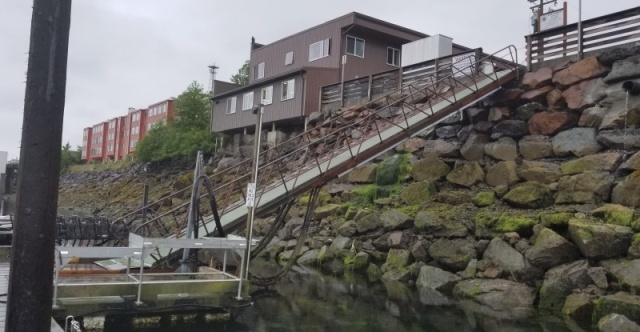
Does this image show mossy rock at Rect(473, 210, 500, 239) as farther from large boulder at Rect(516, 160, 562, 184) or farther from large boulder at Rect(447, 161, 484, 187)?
large boulder at Rect(447, 161, 484, 187)

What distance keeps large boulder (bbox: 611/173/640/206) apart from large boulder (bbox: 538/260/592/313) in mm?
2196

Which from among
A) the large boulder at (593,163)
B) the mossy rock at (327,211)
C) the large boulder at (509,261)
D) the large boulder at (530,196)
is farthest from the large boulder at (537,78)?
the mossy rock at (327,211)

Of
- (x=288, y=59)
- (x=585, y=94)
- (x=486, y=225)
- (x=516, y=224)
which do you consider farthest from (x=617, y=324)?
(x=288, y=59)

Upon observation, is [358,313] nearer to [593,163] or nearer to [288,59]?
[593,163]

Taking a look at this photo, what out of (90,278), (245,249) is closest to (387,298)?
(245,249)

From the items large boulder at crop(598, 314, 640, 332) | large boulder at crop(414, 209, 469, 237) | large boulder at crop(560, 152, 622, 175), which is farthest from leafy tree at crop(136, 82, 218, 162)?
large boulder at crop(598, 314, 640, 332)

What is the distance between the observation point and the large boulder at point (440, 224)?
16375 millimetres

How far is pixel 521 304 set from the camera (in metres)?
13.0

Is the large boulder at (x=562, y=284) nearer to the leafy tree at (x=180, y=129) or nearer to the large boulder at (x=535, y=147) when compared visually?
the large boulder at (x=535, y=147)

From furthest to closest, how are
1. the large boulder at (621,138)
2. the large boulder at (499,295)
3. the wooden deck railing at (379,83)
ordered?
the wooden deck railing at (379,83)
the large boulder at (621,138)
the large boulder at (499,295)

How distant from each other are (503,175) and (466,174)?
1.50 meters

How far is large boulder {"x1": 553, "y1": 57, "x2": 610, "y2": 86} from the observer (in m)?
16.2

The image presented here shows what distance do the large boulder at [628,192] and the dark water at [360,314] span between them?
3.98 metres

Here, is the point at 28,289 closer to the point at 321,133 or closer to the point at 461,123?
the point at 461,123
